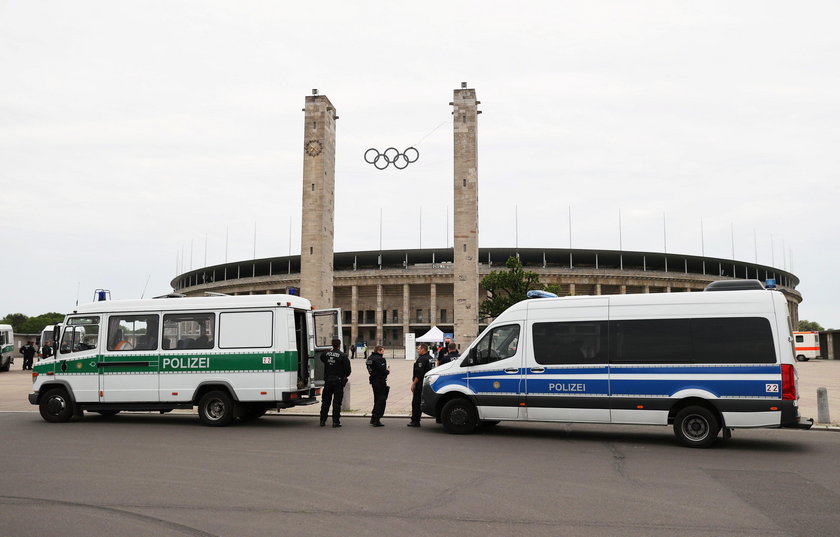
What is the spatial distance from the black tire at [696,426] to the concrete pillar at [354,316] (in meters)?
77.4

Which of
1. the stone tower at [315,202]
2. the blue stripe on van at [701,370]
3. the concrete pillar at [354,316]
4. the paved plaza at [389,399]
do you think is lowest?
the paved plaza at [389,399]

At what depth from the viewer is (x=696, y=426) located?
37.4ft

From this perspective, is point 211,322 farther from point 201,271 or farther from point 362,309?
point 201,271

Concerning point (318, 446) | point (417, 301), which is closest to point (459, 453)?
point (318, 446)

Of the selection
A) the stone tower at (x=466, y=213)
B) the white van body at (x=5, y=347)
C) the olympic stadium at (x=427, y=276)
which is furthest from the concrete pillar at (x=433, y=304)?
the white van body at (x=5, y=347)

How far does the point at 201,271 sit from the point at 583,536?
327 ft

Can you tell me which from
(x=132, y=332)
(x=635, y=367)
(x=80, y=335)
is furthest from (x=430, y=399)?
(x=80, y=335)

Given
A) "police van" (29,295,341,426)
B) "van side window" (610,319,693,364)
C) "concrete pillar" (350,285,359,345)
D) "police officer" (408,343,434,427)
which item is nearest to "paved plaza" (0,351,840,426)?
"police officer" (408,343,434,427)

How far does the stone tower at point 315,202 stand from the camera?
52.7 metres

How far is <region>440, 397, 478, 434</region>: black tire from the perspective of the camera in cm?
1291

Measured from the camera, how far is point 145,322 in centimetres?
1455

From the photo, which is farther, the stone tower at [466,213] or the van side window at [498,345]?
the stone tower at [466,213]

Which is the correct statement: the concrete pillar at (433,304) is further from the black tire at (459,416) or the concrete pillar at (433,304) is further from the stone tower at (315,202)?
the black tire at (459,416)

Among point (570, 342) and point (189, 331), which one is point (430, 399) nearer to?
point (570, 342)
